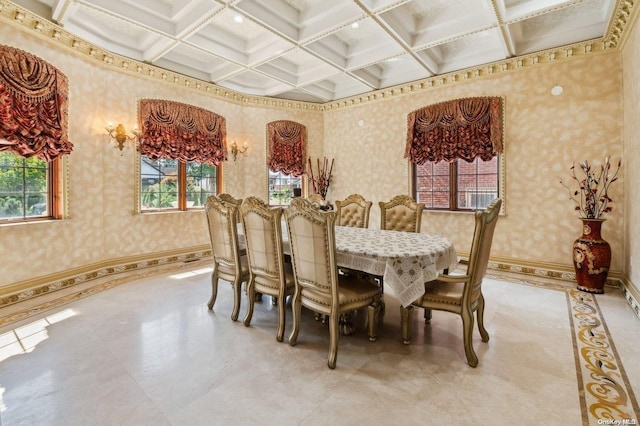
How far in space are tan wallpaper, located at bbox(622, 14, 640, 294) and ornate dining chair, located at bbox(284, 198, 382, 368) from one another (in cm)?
293

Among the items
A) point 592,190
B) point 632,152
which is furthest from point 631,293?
point 632,152

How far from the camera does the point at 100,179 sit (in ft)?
14.3

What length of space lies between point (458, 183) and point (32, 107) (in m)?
5.65

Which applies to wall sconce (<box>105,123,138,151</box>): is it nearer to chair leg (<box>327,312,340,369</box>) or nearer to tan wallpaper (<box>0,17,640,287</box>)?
tan wallpaper (<box>0,17,640,287</box>)

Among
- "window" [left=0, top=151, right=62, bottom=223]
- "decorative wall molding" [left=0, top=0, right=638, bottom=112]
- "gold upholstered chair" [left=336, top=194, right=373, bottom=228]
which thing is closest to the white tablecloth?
"gold upholstered chair" [left=336, top=194, right=373, bottom=228]

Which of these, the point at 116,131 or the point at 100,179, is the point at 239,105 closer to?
the point at 116,131

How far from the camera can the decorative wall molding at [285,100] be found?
10.9 ft

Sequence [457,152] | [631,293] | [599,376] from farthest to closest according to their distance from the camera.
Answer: [457,152] < [631,293] < [599,376]

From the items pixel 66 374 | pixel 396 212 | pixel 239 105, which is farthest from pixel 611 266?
pixel 239 105

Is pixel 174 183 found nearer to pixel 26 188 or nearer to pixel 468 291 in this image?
pixel 26 188

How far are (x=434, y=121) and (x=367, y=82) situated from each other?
134 cm

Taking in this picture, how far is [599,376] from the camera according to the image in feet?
6.78

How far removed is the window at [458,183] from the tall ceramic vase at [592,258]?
1.28 m

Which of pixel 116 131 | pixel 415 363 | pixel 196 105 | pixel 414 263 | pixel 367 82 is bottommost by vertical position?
pixel 415 363
